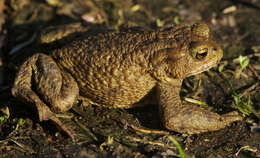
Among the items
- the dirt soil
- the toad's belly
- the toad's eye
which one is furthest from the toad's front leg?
the toad's eye

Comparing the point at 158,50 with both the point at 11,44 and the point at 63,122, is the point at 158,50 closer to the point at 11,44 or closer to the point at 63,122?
the point at 63,122

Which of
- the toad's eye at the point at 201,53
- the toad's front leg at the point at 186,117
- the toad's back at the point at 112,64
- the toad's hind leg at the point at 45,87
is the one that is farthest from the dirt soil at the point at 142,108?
the toad's eye at the point at 201,53

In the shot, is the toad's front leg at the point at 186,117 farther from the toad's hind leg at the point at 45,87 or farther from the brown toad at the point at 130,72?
the toad's hind leg at the point at 45,87

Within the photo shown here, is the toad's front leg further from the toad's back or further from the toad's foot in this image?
the toad's back

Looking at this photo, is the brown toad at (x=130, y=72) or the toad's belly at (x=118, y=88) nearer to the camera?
the brown toad at (x=130, y=72)

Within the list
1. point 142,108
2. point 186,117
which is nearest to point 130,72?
point 142,108

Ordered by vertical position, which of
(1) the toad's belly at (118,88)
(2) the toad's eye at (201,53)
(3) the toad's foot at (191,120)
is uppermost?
(2) the toad's eye at (201,53)

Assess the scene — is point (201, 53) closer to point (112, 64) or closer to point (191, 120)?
point (191, 120)
